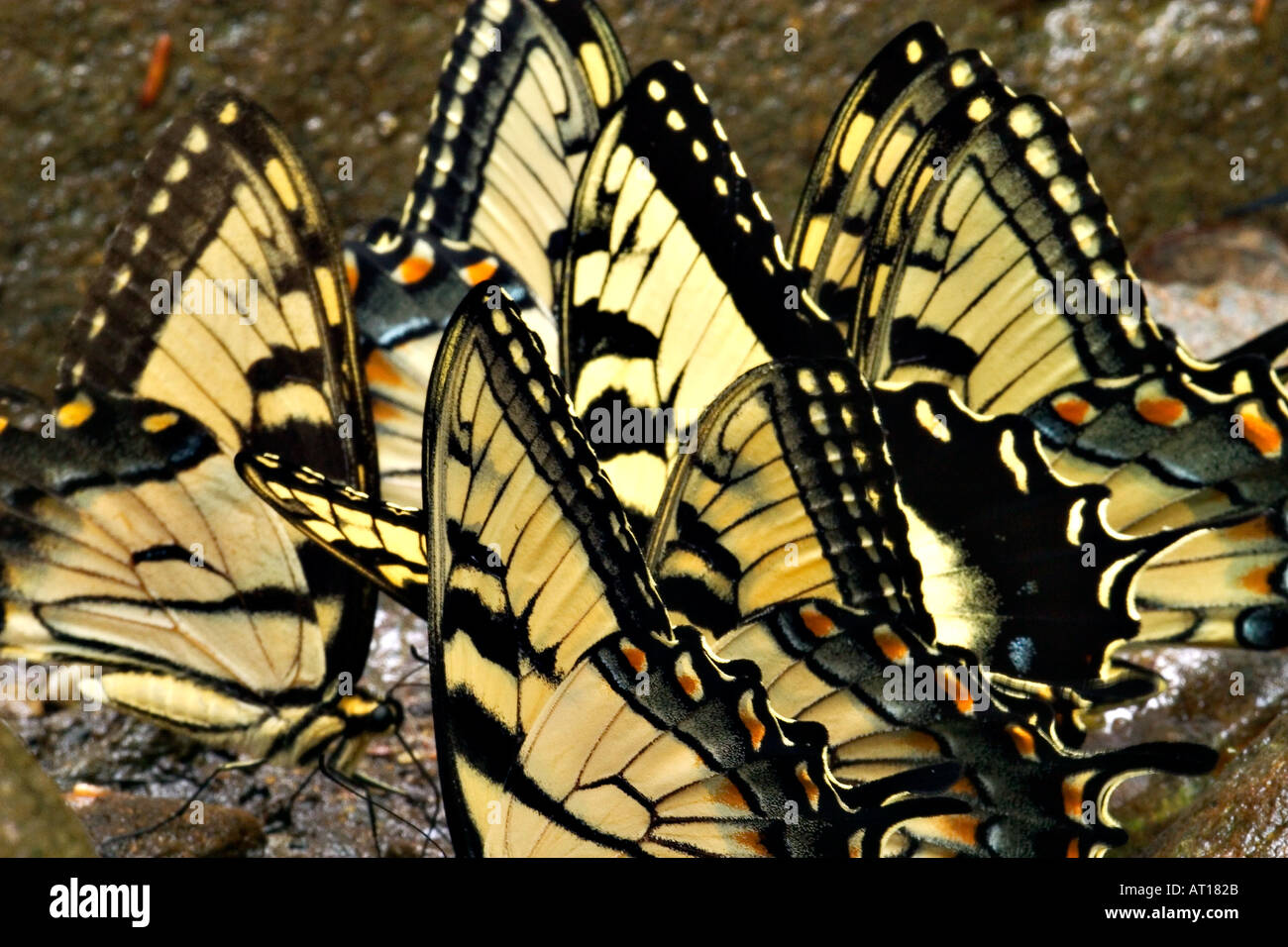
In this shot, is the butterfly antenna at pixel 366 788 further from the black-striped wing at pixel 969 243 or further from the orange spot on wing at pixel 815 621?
the black-striped wing at pixel 969 243

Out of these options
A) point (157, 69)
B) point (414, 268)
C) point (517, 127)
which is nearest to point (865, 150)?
point (517, 127)

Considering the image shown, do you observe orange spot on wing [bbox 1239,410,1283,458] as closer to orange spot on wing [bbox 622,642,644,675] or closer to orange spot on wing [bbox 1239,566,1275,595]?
orange spot on wing [bbox 1239,566,1275,595]

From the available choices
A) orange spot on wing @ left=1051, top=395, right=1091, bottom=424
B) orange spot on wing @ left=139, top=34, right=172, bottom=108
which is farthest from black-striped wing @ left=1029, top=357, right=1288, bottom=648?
orange spot on wing @ left=139, top=34, right=172, bottom=108

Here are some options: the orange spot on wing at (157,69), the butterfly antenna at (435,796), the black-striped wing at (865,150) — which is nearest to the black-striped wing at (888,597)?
the black-striped wing at (865,150)

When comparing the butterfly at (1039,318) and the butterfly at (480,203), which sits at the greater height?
the butterfly at (480,203)

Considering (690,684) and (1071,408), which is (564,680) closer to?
(690,684)
